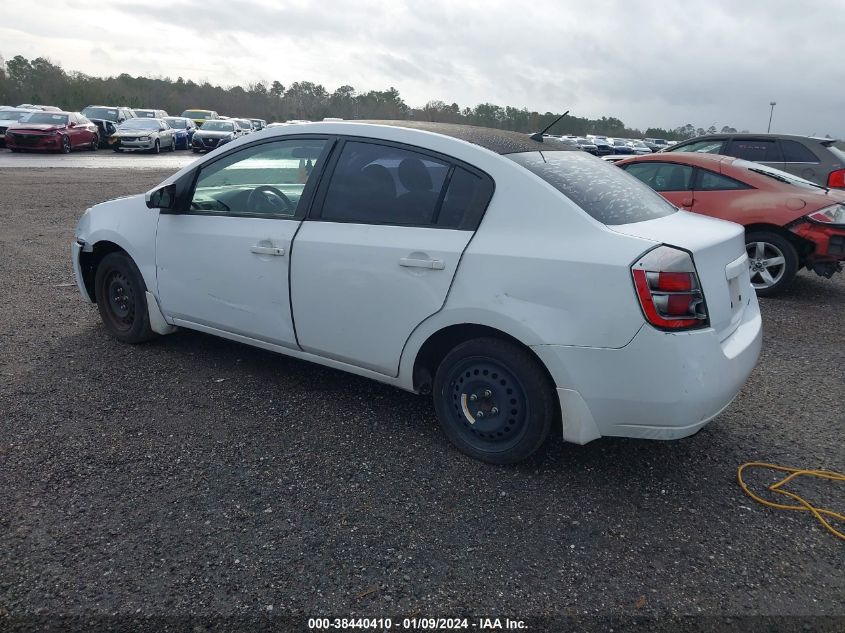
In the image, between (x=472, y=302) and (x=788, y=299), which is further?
(x=788, y=299)

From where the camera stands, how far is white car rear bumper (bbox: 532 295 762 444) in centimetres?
303

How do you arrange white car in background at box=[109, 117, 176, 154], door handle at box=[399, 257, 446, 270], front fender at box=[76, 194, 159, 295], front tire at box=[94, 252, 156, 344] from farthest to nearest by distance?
white car in background at box=[109, 117, 176, 154], front tire at box=[94, 252, 156, 344], front fender at box=[76, 194, 159, 295], door handle at box=[399, 257, 446, 270]

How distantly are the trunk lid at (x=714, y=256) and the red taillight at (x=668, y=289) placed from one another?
2.8 inches

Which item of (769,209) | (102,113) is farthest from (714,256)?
(102,113)

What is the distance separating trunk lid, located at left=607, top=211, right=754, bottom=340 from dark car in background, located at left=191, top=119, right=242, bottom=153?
3059 cm

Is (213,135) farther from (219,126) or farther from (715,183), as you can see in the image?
(715,183)

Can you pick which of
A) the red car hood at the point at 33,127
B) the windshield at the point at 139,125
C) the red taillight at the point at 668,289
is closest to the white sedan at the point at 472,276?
the red taillight at the point at 668,289

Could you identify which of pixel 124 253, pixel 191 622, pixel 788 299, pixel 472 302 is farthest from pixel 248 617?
pixel 788 299

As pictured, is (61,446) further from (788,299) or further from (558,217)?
(788,299)

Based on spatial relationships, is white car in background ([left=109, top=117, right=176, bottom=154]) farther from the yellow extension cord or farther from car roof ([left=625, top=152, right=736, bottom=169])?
the yellow extension cord

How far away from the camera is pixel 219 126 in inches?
1337

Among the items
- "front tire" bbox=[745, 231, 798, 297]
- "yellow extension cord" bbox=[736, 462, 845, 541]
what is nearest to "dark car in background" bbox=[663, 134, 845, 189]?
"front tire" bbox=[745, 231, 798, 297]

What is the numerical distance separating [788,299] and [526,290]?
220 inches

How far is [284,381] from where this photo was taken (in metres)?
4.60
